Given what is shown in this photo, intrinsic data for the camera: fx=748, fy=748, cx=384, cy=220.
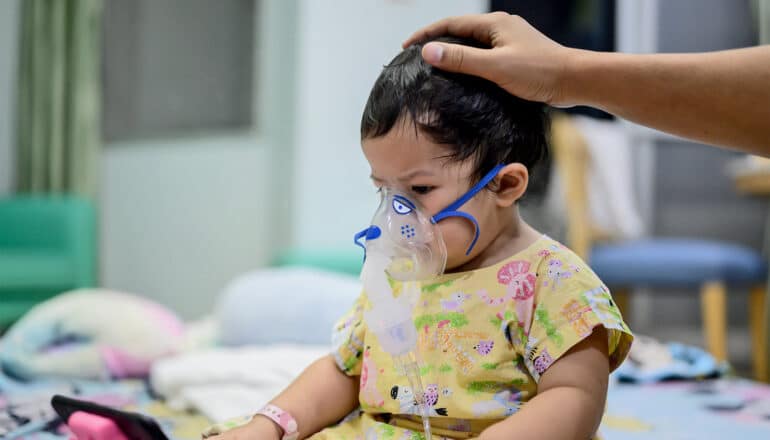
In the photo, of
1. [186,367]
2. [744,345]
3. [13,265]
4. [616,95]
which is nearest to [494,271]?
[616,95]

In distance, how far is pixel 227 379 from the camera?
1.55 m

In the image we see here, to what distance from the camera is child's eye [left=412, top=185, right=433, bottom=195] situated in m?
0.90

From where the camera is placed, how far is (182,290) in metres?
3.45

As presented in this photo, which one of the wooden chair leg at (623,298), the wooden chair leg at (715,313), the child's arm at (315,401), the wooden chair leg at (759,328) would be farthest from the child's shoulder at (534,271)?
the wooden chair leg at (623,298)

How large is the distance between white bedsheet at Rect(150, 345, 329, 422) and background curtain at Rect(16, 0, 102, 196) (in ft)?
8.25

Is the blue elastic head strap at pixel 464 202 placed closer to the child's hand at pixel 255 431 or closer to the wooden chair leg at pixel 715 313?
the child's hand at pixel 255 431

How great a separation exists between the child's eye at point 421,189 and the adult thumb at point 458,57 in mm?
143

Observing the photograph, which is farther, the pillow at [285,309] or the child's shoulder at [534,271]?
the pillow at [285,309]

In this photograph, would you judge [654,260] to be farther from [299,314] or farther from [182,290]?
[182,290]

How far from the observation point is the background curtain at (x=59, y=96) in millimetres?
3824

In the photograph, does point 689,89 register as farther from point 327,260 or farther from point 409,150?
point 327,260

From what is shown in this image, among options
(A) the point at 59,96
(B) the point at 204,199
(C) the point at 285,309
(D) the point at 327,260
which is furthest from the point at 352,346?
(A) the point at 59,96

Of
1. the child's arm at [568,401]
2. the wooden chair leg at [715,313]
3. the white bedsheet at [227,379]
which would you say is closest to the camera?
the child's arm at [568,401]

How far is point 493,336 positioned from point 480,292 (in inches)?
2.3
